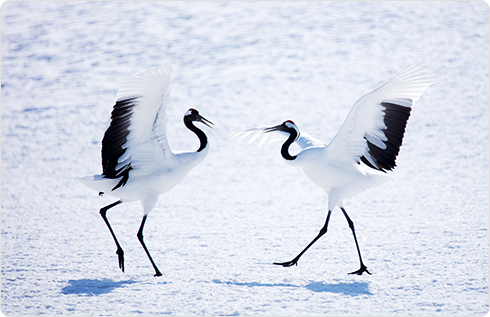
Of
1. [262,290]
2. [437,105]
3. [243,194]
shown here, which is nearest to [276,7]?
[437,105]

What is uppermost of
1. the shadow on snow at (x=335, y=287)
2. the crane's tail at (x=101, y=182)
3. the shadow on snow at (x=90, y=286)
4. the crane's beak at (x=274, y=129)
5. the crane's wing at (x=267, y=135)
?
the crane's beak at (x=274, y=129)

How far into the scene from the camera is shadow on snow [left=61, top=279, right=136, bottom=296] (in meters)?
3.92

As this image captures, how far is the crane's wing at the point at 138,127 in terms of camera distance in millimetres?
4000


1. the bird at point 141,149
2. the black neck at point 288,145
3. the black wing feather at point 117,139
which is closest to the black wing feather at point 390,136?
the black neck at point 288,145

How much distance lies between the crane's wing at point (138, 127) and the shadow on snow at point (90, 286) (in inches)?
32.3

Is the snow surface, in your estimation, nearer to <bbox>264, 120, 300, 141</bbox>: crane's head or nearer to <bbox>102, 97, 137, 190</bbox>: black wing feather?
<bbox>102, 97, 137, 190</bbox>: black wing feather

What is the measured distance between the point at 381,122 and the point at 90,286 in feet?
9.02

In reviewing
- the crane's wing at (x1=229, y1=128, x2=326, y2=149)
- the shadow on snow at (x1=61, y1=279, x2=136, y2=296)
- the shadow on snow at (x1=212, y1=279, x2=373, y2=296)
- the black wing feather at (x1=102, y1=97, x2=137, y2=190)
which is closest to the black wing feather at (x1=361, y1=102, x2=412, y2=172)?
the crane's wing at (x1=229, y1=128, x2=326, y2=149)

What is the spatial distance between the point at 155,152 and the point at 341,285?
6.23 feet

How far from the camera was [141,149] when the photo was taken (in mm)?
4340

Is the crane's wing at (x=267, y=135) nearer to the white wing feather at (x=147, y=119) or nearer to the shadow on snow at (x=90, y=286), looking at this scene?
the white wing feather at (x=147, y=119)

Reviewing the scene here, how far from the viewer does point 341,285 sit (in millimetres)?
4082

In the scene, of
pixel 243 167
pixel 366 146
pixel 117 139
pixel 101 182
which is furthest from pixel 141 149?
pixel 243 167

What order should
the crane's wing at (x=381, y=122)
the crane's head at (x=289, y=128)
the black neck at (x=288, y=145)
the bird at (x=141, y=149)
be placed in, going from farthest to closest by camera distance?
1. the crane's head at (x=289, y=128)
2. the black neck at (x=288, y=145)
3. the crane's wing at (x=381, y=122)
4. the bird at (x=141, y=149)
